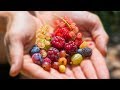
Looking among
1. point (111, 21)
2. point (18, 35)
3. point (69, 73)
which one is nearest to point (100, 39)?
point (69, 73)

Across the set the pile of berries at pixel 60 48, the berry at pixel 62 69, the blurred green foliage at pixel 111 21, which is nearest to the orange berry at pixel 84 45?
the pile of berries at pixel 60 48

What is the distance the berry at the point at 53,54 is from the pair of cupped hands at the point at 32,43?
42 mm

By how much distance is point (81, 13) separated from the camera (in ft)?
5.13

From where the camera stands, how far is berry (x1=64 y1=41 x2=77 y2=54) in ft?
4.57

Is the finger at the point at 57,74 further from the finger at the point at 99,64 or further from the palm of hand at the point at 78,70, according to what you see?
the finger at the point at 99,64

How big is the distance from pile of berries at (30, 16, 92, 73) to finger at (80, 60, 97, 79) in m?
0.02

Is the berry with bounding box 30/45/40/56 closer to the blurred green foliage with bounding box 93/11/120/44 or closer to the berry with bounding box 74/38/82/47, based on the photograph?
the berry with bounding box 74/38/82/47

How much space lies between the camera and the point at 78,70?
1376 mm

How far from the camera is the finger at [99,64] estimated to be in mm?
1346

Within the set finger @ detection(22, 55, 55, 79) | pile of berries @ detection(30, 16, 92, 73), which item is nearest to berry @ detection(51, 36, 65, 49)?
pile of berries @ detection(30, 16, 92, 73)
